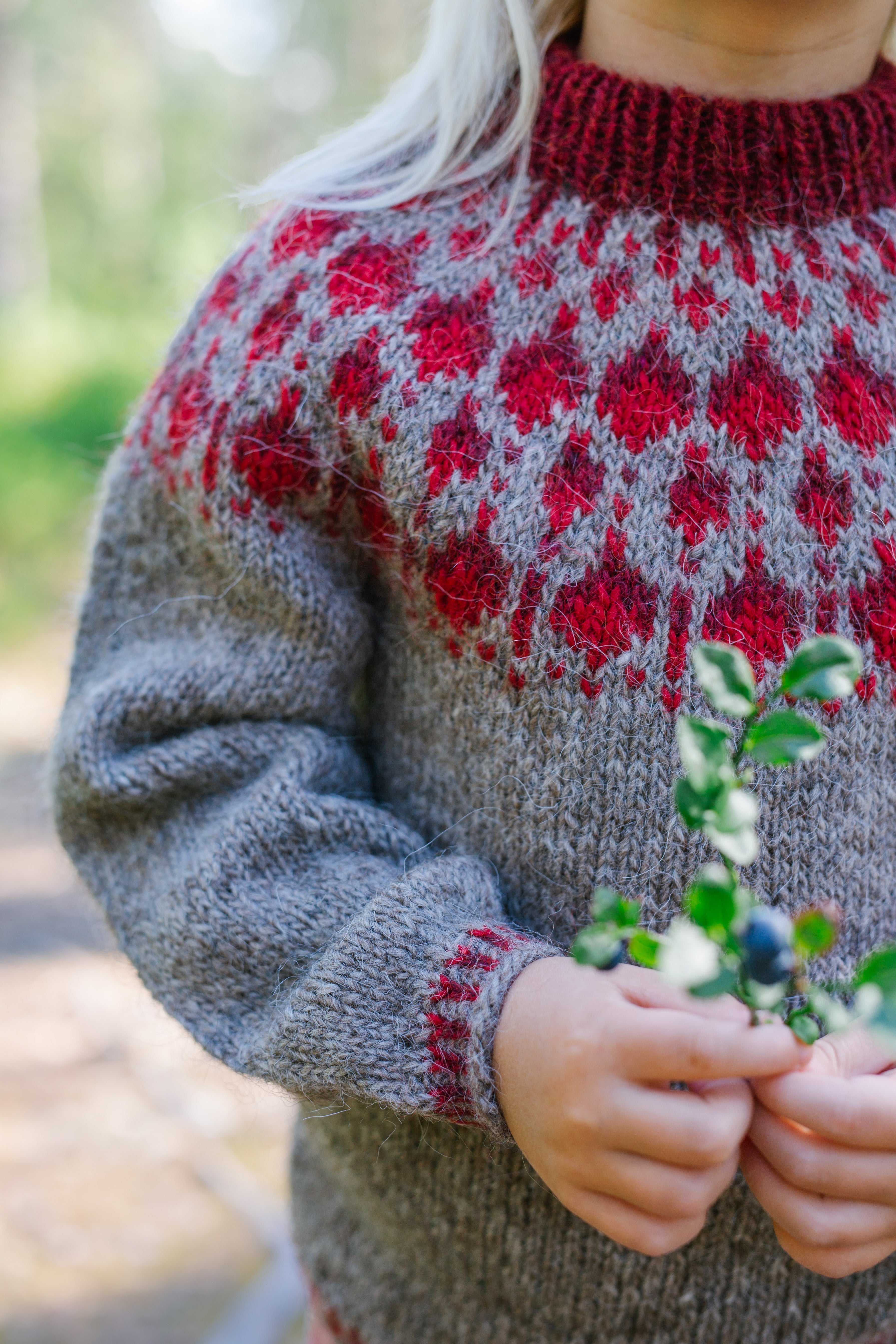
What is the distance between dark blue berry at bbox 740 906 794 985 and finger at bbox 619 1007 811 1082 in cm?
14

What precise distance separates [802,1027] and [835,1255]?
0.66ft

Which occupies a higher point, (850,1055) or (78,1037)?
(850,1055)

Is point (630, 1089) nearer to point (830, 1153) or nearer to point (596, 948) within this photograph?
point (830, 1153)

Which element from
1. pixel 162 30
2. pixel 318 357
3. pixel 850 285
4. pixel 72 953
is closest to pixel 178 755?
pixel 318 357

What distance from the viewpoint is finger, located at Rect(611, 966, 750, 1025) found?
0.57 meters

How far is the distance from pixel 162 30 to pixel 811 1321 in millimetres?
20486

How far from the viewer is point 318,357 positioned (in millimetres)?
817

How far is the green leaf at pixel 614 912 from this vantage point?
439mm

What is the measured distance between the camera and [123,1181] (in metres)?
1.93

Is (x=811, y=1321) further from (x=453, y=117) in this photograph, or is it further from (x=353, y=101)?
(x=353, y=101)

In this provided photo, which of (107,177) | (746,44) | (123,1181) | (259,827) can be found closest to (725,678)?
(259,827)

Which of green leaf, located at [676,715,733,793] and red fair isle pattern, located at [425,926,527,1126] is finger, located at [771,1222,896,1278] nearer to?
red fair isle pattern, located at [425,926,527,1126]

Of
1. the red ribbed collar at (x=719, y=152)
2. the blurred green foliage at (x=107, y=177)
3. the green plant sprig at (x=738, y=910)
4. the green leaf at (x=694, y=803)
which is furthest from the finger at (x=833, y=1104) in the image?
the blurred green foliage at (x=107, y=177)

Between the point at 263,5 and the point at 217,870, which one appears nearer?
A: the point at 217,870
